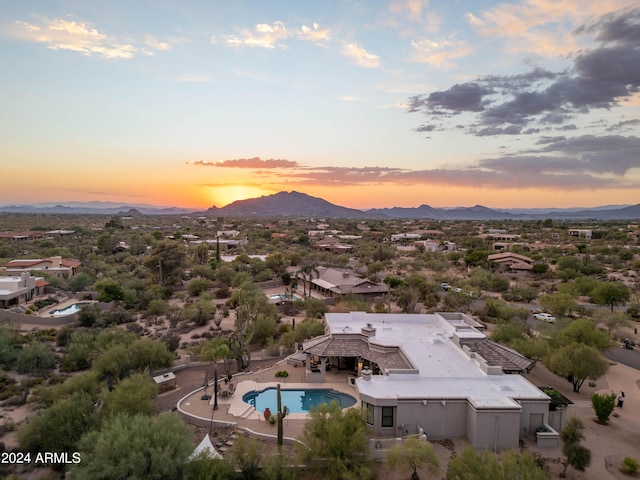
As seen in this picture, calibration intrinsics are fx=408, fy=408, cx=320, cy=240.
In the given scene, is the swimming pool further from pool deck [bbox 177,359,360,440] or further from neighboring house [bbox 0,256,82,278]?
pool deck [bbox 177,359,360,440]

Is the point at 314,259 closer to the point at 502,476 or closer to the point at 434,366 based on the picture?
the point at 434,366

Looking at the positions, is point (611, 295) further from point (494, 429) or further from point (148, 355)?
point (148, 355)

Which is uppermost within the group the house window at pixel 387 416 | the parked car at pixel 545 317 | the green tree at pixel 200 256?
the green tree at pixel 200 256

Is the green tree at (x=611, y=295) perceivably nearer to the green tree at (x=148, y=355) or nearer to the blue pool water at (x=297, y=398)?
the blue pool water at (x=297, y=398)

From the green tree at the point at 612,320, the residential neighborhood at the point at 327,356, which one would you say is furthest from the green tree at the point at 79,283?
the green tree at the point at 612,320

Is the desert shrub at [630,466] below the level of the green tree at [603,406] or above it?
below

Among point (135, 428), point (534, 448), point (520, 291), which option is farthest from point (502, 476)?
point (520, 291)
